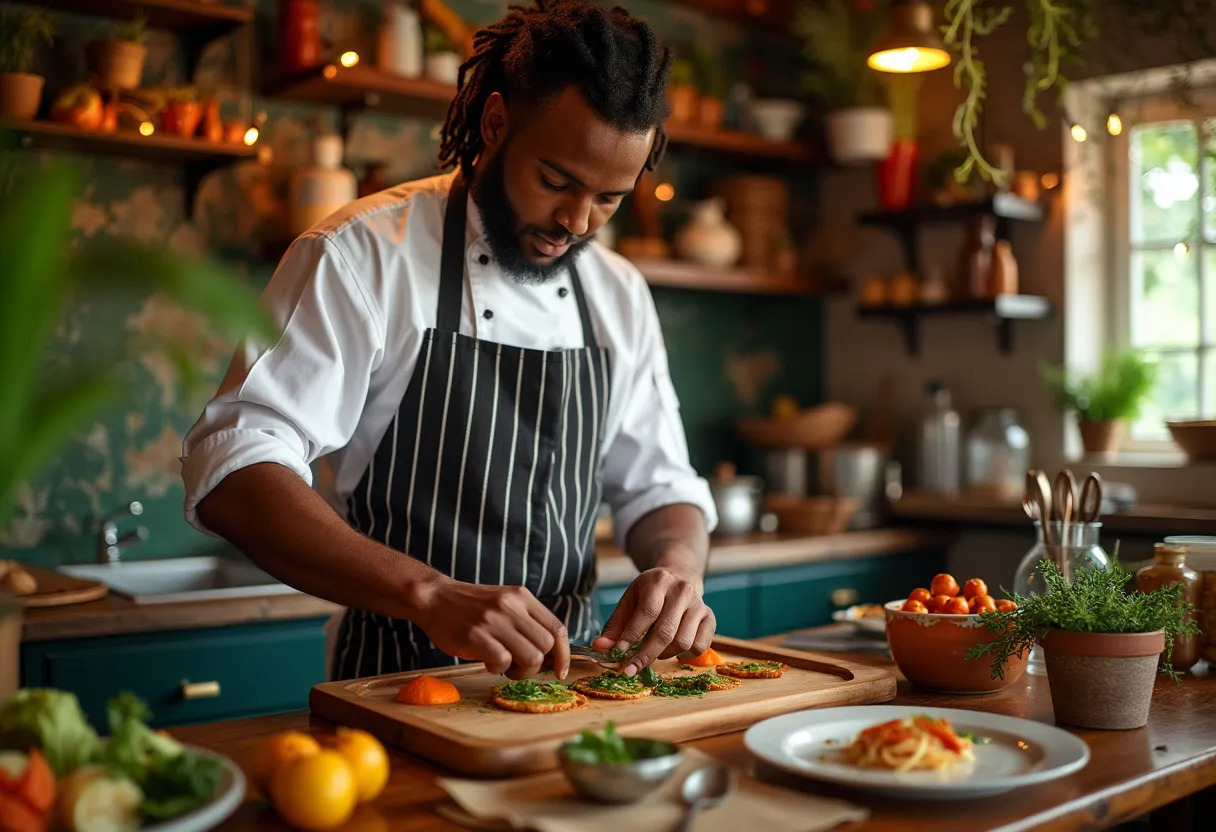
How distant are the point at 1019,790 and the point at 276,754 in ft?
2.27

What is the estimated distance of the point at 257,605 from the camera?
2.60 meters

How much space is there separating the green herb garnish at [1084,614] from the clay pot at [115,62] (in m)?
2.40

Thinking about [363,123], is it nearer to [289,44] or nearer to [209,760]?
[289,44]

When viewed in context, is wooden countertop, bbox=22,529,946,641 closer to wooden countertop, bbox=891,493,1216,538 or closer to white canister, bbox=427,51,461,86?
wooden countertop, bbox=891,493,1216,538

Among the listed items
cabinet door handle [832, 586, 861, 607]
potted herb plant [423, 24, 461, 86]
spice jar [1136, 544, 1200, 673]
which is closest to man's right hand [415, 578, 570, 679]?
spice jar [1136, 544, 1200, 673]

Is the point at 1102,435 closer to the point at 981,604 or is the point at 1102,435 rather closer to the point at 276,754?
the point at 981,604

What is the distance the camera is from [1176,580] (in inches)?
Result: 67.0

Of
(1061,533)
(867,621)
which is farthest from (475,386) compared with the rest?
(1061,533)

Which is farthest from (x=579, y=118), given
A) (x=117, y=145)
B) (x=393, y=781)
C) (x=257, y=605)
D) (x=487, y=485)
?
(x=117, y=145)

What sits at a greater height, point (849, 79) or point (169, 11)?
point (849, 79)

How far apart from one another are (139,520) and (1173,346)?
311 cm

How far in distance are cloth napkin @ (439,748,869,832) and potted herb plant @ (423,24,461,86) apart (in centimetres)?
258

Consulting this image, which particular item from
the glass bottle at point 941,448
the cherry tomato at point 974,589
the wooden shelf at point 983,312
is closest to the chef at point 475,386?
the cherry tomato at point 974,589

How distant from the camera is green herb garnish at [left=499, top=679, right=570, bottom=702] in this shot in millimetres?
1415
